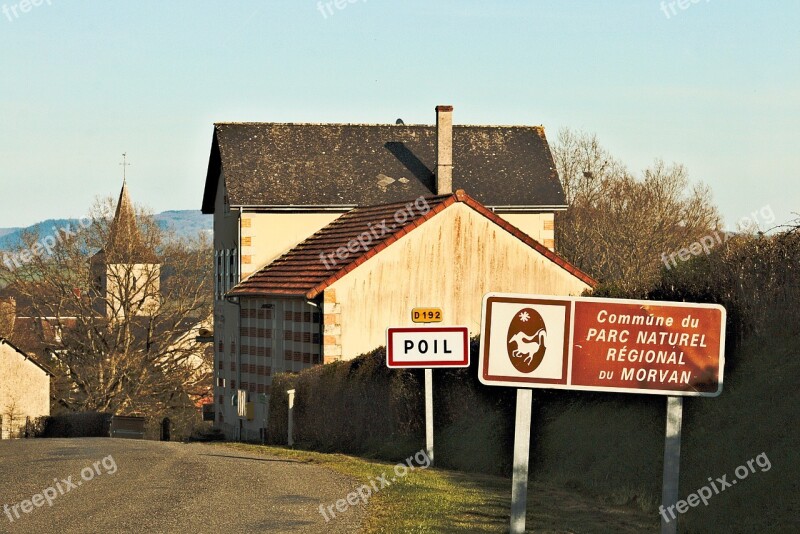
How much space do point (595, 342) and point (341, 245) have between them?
88.1 ft

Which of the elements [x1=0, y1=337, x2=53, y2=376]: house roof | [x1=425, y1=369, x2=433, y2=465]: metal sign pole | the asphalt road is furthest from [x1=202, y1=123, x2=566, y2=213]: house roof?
[x1=425, y1=369, x2=433, y2=465]: metal sign pole

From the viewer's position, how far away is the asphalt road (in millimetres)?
10703

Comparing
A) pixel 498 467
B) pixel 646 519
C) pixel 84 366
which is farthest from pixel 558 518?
pixel 84 366

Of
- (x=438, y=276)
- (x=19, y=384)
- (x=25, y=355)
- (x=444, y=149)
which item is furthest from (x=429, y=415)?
(x=25, y=355)

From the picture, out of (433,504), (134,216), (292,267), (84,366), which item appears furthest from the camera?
(134,216)

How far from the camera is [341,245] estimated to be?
114 ft

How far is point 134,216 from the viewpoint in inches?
2418

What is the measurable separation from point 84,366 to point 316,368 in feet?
94.8

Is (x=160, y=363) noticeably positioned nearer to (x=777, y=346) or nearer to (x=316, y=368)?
(x=316, y=368)

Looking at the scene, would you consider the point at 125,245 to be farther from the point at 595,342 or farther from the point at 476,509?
the point at 595,342

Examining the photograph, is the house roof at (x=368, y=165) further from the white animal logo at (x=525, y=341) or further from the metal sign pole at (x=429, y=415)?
the white animal logo at (x=525, y=341)

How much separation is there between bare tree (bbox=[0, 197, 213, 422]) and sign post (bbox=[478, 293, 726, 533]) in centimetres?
4493

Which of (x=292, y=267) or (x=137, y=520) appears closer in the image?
(x=137, y=520)

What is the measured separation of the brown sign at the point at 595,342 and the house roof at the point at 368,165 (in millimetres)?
31740
